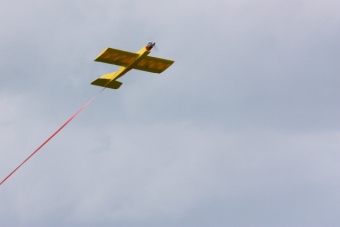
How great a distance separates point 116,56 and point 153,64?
5819 millimetres

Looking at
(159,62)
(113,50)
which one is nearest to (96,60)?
(113,50)

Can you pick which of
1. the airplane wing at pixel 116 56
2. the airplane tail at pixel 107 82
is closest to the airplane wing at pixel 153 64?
the airplane wing at pixel 116 56

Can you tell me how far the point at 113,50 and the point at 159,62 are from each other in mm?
7170

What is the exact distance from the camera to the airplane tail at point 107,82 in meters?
73.0

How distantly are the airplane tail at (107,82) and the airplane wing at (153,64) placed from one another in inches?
144

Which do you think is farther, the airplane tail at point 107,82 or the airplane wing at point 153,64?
the airplane tail at point 107,82

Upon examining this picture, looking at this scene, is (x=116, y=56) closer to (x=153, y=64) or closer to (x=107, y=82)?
(x=107, y=82)

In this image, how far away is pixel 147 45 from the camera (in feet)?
221

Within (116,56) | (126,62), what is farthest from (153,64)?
(116,56)

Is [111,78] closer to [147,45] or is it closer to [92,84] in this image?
[92,84]

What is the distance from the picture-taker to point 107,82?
73.2 meters

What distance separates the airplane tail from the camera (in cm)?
7300

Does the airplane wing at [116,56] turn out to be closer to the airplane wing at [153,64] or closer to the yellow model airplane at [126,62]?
the yellow model airplane at [126,62]

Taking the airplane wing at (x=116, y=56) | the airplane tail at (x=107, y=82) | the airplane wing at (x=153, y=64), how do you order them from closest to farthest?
the airplane wing at (x=116, y=56)
the airplane wing at (x=153, y=64)
the airplane tail at (x=107, y=82)
